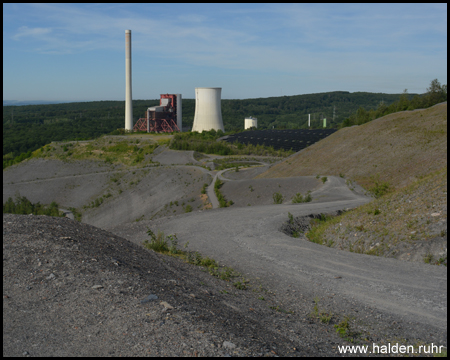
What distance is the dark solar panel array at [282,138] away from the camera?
57812 mm

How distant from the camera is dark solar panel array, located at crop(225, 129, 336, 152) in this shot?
5781cm

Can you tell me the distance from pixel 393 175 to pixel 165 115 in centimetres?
5364

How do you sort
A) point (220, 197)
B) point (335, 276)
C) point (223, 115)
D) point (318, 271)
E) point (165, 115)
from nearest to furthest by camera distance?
1. point (335, 276)
2. point (318, 271)
3. point (220, 197)
4. point (165, 115)
5. point (223, 115)

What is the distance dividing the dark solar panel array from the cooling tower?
3.81 meters

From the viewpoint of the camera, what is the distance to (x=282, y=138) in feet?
209

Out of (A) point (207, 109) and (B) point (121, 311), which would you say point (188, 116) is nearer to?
(A) point (207, 109)

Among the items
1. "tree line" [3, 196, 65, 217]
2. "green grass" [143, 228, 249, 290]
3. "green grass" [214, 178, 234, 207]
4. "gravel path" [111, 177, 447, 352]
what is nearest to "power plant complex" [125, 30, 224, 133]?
"tree line" [3, 196, 65, 217]

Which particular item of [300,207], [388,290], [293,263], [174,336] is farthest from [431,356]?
[300,207]

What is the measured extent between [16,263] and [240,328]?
3.72 m

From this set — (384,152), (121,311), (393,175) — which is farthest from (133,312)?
(384,152)

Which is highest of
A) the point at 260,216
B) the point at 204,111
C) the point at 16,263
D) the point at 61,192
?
the point at 204,111

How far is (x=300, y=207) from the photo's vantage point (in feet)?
55.2

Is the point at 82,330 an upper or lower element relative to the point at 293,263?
upper

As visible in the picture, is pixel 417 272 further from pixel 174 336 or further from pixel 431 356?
pixel 174 336
